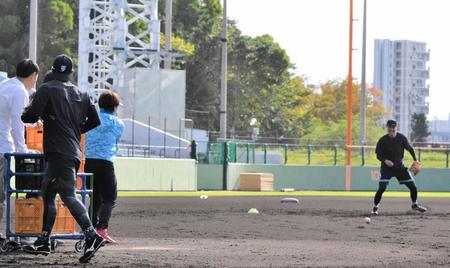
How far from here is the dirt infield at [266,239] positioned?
11359 millimetres

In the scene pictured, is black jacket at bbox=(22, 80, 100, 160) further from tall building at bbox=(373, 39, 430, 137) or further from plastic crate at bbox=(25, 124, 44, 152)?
tall building at bbox=(373, 39, 430, 137)

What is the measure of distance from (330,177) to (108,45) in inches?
438

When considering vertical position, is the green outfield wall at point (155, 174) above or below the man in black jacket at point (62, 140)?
below

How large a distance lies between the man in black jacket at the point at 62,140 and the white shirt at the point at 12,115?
0.76 meters

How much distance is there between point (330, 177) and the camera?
154 ft

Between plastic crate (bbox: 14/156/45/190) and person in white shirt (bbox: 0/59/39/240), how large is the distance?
148 mm

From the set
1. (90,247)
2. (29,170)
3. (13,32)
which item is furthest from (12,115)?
(13,32)

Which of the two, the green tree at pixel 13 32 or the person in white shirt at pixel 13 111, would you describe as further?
the green tree at pixel 13 32

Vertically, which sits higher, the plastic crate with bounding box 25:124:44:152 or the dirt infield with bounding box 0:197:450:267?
the plastic crate with bounding box 25:124:44:152

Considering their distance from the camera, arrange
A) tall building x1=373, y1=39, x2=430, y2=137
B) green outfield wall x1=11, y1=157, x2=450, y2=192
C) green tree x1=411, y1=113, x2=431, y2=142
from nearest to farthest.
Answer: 1. green outfield wall x1=11, y1=157, x2=450, y2=192
2. green tree x1=411, y1=113, x2=431, y2=142
3. tall building x1=373, y1=39, x2=430, y2=137

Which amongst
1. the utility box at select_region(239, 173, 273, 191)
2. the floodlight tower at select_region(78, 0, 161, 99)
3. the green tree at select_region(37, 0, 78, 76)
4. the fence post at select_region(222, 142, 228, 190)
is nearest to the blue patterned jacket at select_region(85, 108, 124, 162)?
the utility box at select_region(239, 173, 273, 191)

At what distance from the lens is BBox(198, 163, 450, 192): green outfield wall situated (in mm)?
45844

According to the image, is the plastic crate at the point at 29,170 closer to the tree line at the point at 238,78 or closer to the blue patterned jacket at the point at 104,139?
the blue patterned jacket at the point at 104,139

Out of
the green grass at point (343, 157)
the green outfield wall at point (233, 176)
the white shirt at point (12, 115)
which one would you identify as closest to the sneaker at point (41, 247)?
the white shirt at point (12, 115)
